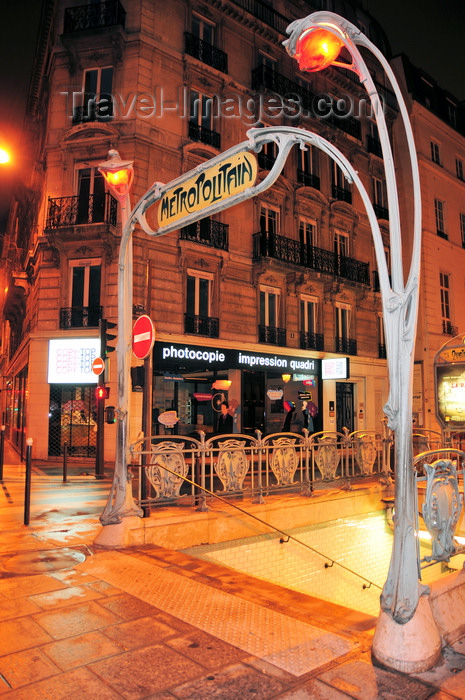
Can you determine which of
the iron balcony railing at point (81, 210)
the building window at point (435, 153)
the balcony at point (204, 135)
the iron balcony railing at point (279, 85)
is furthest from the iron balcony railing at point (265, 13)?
the iron balcony railing at point (81, 210)

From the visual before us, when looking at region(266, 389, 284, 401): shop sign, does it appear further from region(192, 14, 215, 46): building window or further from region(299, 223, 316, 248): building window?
region(192, 14, 215, 46): building window

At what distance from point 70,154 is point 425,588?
1934cm

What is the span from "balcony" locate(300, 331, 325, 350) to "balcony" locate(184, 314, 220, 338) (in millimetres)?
5054

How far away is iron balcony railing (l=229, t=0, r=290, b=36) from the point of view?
22717 mm

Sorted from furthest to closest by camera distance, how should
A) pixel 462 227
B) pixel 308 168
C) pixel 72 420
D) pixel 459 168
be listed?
pixel 459 168
pixel 462 227
pixel 308 168
pixel 72 420

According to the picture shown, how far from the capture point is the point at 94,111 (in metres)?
19.3

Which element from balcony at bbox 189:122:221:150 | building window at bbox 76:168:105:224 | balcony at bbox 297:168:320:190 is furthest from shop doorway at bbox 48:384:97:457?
balcony at bbox 297:168:320:190

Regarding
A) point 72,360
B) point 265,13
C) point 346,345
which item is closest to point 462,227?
point 346,345

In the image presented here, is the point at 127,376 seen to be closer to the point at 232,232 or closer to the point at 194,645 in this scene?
the point at 194,645

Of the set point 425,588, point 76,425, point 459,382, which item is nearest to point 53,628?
point 425,588

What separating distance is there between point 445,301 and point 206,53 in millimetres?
18320

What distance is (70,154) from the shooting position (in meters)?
19.1

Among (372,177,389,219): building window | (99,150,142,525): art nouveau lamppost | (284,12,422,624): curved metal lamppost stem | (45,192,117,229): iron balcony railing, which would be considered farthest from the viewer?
(372,177,389,219): building window

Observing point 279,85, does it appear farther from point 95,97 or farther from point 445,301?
point 445,301
